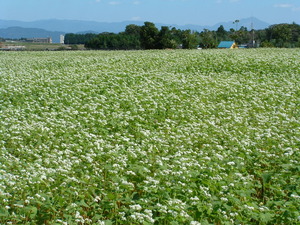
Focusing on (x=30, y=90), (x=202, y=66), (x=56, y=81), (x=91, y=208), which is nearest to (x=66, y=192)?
(x=91, y=208)

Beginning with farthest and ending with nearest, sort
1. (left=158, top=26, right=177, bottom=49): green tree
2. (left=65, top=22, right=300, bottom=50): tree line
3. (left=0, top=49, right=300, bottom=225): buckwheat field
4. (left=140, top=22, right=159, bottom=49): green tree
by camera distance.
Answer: (left=140, top=22, right=159, bottom=49): green tree < (left=65, top=22, right=300, bottom=50): tree line < (left=158, top=26, right=177, bottom=49): green tree < (left=0, top=49, right=300, bottom=225): buckwheat field

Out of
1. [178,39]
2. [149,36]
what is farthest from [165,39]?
[178,39]

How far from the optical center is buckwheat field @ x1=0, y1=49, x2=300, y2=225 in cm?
554

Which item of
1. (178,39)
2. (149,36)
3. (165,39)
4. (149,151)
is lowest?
(149,151)

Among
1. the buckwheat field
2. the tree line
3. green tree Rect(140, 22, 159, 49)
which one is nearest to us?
the buckwheat field

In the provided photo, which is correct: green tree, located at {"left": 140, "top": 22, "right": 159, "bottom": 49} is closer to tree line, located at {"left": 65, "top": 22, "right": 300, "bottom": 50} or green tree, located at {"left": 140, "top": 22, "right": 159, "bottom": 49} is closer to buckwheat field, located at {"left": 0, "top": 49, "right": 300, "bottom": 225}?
tree line, located at {"left": 65, "top": 22, "right": 300, "bottom": 50}

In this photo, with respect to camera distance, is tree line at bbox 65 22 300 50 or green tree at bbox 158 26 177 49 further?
tree line at bbox 65 22 300 50

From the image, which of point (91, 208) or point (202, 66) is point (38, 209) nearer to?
point (91, 208)

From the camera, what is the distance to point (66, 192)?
19.5 ft

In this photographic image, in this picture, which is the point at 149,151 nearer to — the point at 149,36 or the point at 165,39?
the point at 165,39

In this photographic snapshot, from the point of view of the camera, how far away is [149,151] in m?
8.05

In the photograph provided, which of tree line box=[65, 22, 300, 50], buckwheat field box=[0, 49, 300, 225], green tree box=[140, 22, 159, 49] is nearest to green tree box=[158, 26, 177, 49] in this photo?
tree line box=[65, 22, 300, 50]

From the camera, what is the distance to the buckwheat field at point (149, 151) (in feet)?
18.2

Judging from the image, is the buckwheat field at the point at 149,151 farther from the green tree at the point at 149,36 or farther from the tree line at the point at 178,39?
the green tree at the point at 149,36
